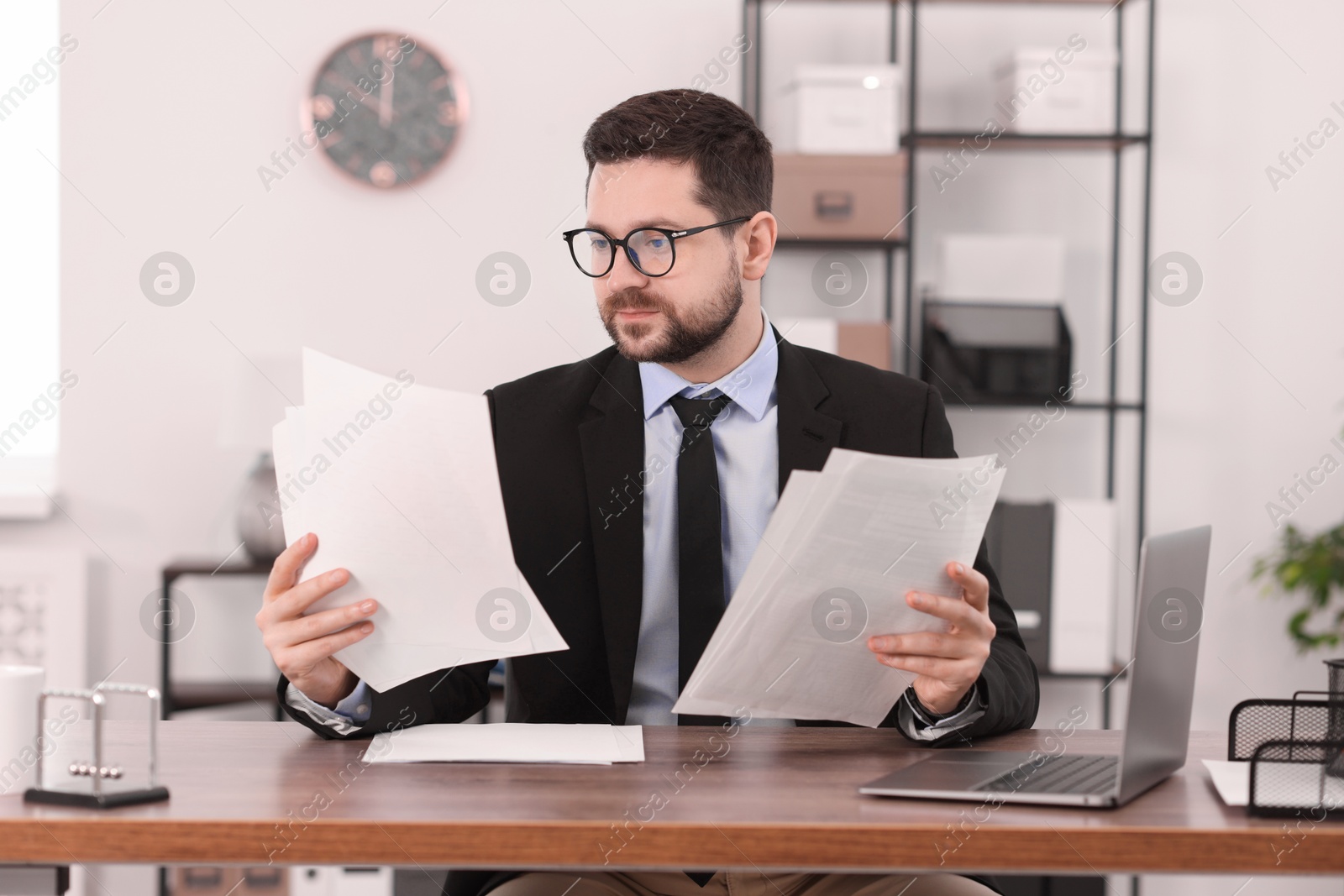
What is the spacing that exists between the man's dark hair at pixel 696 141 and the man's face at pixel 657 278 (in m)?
0.02

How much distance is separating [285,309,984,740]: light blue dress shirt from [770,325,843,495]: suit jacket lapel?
16 mm

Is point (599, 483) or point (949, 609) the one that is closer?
point (949, 609)

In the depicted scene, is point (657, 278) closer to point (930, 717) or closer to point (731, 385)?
point (731, 385)

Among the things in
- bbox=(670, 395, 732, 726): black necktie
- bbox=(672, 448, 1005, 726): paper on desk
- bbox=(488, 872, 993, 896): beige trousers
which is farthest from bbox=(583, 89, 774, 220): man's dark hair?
bbox=(488, 872, 993, 896): beige trousers

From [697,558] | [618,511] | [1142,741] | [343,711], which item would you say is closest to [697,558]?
[697,558]

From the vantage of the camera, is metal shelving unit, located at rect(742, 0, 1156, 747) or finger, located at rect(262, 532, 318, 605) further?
metal shelving unit, located at rect(742, 0, 1156, 747)

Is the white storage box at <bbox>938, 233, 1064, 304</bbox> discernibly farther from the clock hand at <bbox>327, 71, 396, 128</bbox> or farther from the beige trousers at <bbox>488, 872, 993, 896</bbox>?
the beige trousers at <bbox>488, 872, 993, 896</bbox>

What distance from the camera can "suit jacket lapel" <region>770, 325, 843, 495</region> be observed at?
1.54 m

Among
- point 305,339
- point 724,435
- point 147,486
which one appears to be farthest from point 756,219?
point 147,486

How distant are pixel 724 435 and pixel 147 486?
1931 mm

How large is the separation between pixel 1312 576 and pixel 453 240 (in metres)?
2.17

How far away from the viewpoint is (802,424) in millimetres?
1558

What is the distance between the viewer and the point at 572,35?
9.67 ft

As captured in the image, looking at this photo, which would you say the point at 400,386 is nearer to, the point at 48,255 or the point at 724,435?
the point at 724,435
